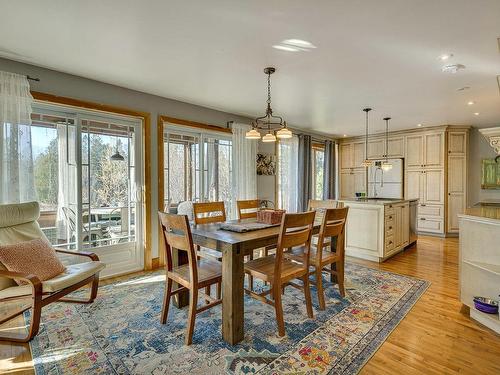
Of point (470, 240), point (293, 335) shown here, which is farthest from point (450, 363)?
point (470, 240)

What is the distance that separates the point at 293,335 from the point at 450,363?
1065mm

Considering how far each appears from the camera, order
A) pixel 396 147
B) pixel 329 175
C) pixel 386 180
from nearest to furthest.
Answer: pixel 396 147 < pixel 386 180 < pixel 329 175

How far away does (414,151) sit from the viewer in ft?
20.7

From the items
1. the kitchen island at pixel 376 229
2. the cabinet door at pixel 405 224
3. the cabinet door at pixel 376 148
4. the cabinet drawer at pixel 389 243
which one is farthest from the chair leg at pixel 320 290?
the cabinet door at pixel 376 148

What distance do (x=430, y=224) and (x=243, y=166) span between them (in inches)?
180

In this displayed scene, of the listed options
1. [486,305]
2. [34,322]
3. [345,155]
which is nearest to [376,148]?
[345,155]

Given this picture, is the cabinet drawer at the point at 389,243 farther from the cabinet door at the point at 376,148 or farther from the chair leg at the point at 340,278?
the cabinet door at the point at 376,148

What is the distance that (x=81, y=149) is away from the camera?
130 inches

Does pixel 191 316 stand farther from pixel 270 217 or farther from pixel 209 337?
pixel 270 217

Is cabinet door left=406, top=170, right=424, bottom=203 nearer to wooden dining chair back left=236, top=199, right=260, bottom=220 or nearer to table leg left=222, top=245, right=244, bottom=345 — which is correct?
wooden dining chair back left=236, top=199, right=260, bottom=220

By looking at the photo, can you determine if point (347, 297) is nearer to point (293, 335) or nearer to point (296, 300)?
point (296, 300)

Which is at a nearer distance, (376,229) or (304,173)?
(376,229)

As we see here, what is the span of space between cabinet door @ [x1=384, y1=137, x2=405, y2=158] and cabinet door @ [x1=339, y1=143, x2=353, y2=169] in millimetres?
1018

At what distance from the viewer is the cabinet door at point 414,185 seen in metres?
6.25
